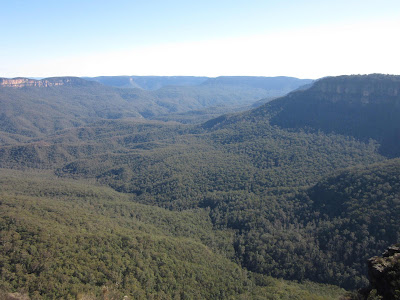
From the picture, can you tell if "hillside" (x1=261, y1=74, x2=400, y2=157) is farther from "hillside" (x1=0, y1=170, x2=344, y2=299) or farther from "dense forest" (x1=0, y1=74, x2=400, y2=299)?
"hillside" (x1=0, y1=170, x2=344, y2=299)

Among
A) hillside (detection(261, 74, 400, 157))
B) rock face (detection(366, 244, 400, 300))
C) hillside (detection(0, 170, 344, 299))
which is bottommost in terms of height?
hillside (detection(0, 170, 344, 299))

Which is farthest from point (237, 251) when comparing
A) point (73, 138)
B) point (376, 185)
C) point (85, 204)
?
point (73, 138)

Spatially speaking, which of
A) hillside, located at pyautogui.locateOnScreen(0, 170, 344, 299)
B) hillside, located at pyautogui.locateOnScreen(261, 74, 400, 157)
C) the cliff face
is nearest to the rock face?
hillside, located at pyautogui.locateOnScreen(0, 170, 344, 299)

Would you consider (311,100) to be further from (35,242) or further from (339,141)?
(35,242)

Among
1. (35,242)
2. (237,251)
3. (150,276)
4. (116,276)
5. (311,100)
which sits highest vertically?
(311,100)

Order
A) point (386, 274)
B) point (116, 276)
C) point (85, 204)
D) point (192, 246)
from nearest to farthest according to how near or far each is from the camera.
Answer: point (386, 274) → point (116, 276) → point (192, 246) → point (85, 204)

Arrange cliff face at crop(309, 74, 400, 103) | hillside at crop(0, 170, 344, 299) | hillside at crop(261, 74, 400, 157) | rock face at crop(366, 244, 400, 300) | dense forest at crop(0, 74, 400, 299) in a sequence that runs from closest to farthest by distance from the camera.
→ rock face at crop(366, 244, 400, 300) → hillside at crop(0, 170, 344, 299) → dense forest at crop(0, 74, 400, 299) → hillside at crop(261, 74, 400, 157) → cliff face at crop(309, 74, 400, 103)
